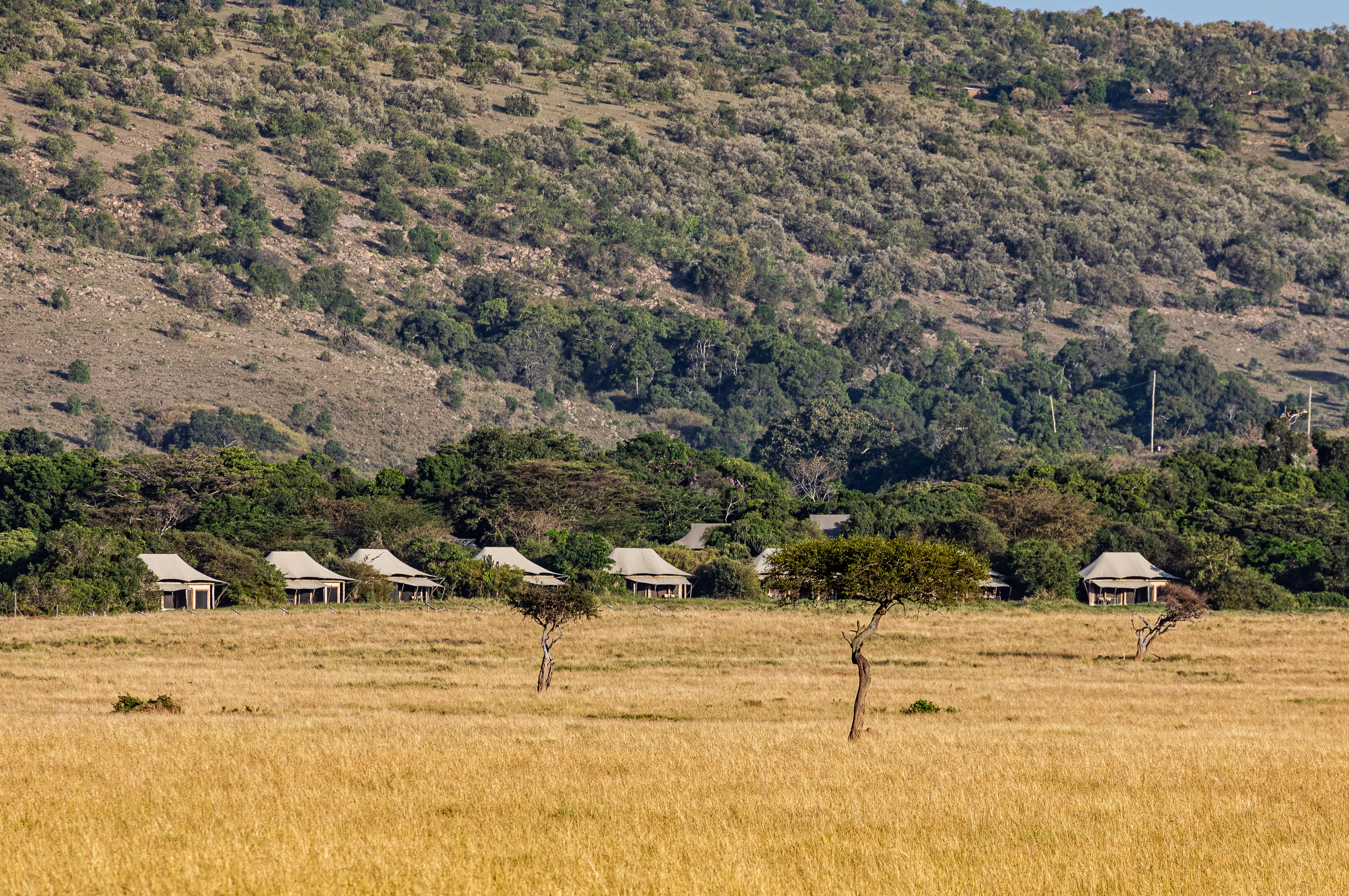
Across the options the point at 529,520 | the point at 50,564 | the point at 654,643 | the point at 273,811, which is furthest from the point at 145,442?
the point at 273,811

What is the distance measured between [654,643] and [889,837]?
42016 mm

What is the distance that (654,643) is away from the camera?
200 feet

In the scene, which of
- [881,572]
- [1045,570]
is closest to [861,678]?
[881,572]

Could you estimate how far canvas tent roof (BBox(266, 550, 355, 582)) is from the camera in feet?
294

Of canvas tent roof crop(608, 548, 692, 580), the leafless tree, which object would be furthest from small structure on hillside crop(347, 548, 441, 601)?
the leafless tree

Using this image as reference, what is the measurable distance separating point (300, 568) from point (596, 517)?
28121 mm

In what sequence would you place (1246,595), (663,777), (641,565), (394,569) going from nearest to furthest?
(663,777)
(1246,595)
(394,569)
(641,565)

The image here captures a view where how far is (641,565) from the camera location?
98.9 meters

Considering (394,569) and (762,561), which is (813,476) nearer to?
(762,561)

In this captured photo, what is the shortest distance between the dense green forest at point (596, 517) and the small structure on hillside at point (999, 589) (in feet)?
2.50

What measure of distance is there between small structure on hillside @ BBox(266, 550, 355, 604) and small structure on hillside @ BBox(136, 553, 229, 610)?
14.2 feet

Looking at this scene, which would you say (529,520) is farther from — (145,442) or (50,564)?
(145,442)

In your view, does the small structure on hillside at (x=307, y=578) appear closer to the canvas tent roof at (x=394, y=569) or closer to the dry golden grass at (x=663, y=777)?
the canvas tent roof at (x=394, y=569)

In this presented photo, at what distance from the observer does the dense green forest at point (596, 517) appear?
301 feet
